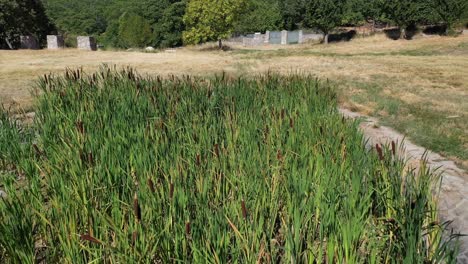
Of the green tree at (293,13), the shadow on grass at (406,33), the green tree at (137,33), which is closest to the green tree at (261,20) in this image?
the green tree at (293,13)

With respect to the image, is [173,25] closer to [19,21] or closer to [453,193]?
[19,21]

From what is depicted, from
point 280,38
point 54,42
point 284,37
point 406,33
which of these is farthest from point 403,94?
point 280,38

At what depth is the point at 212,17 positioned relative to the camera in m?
37.9

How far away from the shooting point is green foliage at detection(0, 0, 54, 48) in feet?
108

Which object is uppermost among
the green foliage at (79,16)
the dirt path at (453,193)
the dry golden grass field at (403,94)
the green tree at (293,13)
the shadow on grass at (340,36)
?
the green foliage at (79,16)

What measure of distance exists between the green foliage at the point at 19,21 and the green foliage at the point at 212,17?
1394cm

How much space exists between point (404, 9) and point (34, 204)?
41.1 m

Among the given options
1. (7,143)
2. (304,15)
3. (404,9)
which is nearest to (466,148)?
(7,143)

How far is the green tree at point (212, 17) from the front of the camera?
124 ft

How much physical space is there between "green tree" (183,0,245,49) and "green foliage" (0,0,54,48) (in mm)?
13938

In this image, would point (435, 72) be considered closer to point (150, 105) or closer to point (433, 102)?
point (433, 102)

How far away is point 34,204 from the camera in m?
2.66

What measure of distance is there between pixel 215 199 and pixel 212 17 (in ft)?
122

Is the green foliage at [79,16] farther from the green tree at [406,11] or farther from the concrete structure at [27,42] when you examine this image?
the green tree at [406,11]
